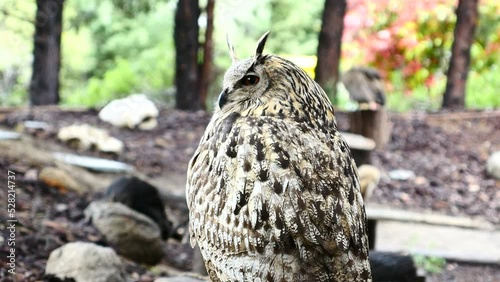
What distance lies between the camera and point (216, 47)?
11.5 metres

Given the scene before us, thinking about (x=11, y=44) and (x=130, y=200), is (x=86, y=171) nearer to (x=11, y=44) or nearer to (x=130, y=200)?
(x=130, y=200)

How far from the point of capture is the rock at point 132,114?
829 centimetres

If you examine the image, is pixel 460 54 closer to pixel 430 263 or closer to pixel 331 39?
pixel 331 39

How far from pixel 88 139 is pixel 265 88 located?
17.2ft

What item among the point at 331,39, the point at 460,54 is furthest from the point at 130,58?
Answer: the point at 460,54

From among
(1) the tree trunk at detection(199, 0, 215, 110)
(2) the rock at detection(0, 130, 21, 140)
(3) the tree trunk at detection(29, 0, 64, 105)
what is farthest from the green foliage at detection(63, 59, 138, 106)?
(2) the rock at detection(0, 130, 21, 140)

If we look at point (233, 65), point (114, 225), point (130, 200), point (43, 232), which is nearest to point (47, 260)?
point (43, 232)

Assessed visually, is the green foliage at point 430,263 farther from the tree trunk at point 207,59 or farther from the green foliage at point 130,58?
the green foliage at point 130,58

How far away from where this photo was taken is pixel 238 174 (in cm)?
231

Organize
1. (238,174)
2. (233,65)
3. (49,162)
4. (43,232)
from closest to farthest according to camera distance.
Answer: (238,174) < (233,65) < (43,232) < (49,162)

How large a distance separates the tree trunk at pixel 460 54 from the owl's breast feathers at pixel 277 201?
382 inches

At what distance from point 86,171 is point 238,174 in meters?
4.44

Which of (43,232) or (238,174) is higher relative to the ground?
(238,174)

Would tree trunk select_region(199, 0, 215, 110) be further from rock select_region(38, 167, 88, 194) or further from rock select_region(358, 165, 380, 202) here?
rock select_region(38, 167, 88, 194)
